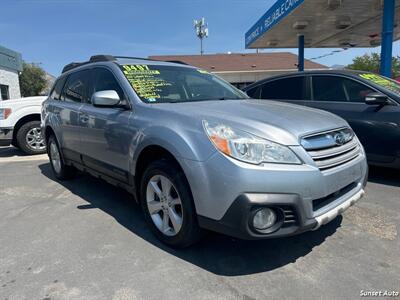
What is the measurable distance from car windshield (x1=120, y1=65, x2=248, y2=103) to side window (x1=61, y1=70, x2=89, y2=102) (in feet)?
3.15

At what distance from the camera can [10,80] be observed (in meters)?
24.2

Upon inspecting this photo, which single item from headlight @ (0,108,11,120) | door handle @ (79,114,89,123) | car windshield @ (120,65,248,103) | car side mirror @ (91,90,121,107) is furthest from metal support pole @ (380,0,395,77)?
headlight @ (0,108,11,120)

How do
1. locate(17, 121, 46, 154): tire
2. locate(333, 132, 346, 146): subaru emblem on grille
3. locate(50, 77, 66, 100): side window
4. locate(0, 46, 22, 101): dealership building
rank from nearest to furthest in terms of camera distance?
locate(333, 132, 346, 146): subaru emblem on grille → locate(50, 77, 66, 100): side window → locate(17, 121, 46, 154): tire → locate(0, 46, 22, 101): dealership building

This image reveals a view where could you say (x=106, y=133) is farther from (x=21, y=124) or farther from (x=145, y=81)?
(x=21, y=124)

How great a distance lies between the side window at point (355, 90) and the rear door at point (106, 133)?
A: 136 inches

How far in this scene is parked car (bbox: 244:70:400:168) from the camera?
484 centimetres

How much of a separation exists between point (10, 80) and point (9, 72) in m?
0.53

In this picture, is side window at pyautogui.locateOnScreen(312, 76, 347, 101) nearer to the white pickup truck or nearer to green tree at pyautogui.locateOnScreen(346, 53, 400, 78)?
the white pickup truck

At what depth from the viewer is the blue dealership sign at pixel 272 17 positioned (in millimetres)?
10770

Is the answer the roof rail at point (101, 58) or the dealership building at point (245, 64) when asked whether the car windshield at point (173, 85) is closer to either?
the roof rail at point (101, 58)

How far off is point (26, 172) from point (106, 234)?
3792 millimetres

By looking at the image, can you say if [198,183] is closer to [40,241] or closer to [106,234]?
[106,234]

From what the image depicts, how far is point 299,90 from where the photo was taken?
5973mm

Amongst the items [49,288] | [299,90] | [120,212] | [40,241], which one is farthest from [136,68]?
[299,90]
